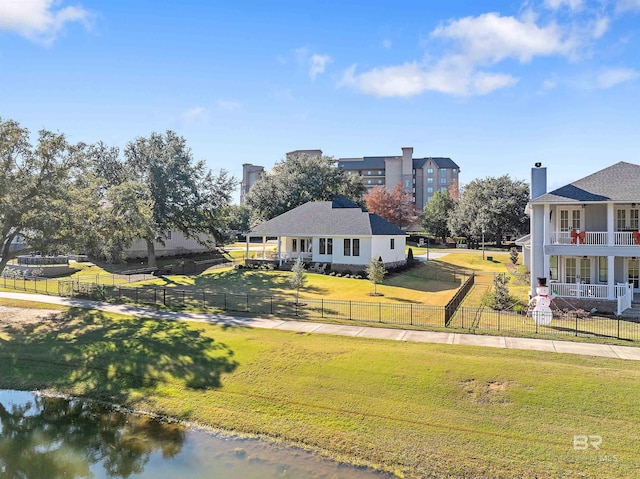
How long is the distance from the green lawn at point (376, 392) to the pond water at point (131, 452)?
0.69 meters

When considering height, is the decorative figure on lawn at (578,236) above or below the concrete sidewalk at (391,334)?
above

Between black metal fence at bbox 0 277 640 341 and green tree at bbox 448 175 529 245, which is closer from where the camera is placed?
black metal fence at bbox 0 277 640 341

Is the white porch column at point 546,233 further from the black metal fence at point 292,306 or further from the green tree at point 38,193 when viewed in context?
the green tree at point 38,193

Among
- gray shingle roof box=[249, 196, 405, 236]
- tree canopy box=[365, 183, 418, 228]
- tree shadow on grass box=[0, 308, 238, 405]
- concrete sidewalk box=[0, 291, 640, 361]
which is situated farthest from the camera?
tree canopy box=[365, 183, 418, 228]

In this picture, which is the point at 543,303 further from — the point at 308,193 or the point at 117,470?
the point at 308,193

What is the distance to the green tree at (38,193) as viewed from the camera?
22.8 m

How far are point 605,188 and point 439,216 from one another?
53.6 meters

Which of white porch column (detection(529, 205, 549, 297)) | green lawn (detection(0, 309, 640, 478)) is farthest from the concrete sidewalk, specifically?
white porch column (detection(529, 205, 549, 297))

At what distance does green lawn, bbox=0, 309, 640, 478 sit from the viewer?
420 inches

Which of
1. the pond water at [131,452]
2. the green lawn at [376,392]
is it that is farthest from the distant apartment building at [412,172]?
the pond water at [131,452]

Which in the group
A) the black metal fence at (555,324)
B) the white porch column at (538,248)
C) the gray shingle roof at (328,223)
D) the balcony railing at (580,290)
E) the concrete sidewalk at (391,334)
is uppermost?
the gray shingle roof at (328,223)

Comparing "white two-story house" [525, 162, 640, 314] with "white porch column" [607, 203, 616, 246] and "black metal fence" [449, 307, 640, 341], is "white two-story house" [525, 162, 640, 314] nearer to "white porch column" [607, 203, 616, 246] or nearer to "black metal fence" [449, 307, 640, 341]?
"white porch column" [607, 203, 616, 246]

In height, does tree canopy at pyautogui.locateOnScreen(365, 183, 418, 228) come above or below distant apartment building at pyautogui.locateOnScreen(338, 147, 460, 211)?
below

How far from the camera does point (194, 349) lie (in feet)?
58.3
